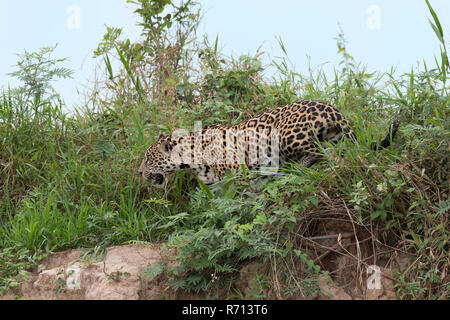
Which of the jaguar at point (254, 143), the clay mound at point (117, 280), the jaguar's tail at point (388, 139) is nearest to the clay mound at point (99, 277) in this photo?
the clay mound at point (117, 280)

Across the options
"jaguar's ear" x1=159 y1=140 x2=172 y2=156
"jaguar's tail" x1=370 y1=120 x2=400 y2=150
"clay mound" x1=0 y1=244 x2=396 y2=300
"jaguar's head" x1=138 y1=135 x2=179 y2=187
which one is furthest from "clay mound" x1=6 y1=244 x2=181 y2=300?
"jaguar's tail" x1=370 y1=120 x2=400 y2=150

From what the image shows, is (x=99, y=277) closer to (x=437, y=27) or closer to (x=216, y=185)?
(x=216, y=185)

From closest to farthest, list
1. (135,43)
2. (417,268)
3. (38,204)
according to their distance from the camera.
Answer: (417,268)
(38,204)
(135,43)

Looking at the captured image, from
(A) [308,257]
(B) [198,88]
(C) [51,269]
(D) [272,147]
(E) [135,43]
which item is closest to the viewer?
(A) [308,257]

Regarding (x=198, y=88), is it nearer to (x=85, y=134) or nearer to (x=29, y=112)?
(x=85, y=134)

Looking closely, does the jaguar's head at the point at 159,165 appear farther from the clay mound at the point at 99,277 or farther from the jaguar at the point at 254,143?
the clay mound at the point at 99,277

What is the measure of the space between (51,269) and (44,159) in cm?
252

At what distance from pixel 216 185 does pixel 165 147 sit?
118 cm

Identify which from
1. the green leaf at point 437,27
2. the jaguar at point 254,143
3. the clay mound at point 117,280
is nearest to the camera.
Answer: the clay mound at point 117,280

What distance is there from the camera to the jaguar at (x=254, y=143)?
20.3ft

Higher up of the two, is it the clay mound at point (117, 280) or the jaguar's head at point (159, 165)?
the jaguar's head at point (159, 165)

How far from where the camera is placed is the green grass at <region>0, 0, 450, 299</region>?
4906 mm
